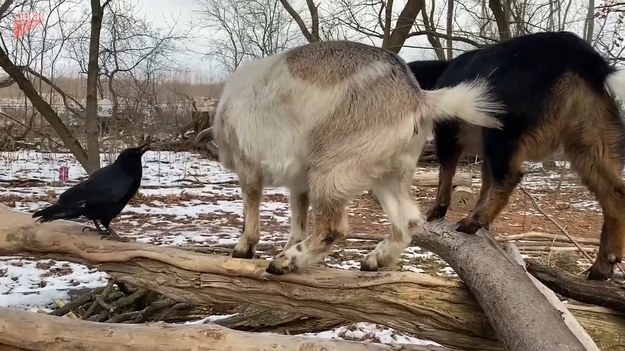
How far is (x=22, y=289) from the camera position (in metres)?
5.25

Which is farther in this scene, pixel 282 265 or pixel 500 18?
pixel 500 18

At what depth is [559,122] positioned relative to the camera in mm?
3195

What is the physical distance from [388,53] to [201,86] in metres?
18.4

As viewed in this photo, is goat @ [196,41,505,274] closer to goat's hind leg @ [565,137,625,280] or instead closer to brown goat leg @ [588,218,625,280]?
goat's hind leg @ [565,137,625,280]

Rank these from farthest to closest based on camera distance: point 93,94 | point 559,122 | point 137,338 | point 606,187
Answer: point 93,94 < point 606,187 < point 559,122 < point 137,338

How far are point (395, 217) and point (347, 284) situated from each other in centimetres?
46

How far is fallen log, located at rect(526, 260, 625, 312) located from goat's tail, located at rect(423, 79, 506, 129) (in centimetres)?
84

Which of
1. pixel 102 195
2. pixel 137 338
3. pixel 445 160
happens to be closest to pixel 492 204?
pixel 445 160

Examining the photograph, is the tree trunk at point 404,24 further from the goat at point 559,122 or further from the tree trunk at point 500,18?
the goat at point 559,122

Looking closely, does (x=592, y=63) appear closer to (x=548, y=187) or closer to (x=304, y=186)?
(x=304, y=186)

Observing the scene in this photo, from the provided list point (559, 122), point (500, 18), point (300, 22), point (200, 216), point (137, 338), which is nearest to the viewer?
point (137, 338)

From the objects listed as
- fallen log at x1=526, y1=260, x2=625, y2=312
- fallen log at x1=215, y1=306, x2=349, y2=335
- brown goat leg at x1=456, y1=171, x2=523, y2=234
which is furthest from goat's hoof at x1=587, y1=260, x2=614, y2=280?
fallen log at x1=215, y1=306, x2=349, y2=335

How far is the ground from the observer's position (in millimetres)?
A: 5453

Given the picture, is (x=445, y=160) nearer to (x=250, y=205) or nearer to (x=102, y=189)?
(x=250, y=205)
